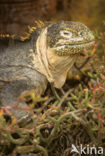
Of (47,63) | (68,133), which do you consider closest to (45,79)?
(47,63)

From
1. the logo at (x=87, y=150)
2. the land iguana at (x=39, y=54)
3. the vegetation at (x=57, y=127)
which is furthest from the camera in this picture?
the land iguana at (x=39, y=54)

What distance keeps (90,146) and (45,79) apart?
787mm

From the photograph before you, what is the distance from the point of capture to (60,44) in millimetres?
2336

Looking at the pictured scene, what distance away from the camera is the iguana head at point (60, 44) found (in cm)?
232

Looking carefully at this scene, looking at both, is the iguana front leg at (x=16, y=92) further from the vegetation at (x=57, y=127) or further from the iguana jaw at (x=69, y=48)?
the iguana jaw at (x=69, y=48)

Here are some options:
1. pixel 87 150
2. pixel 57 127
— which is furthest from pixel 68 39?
pixel 87 150

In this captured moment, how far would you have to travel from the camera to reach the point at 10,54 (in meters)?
2.42

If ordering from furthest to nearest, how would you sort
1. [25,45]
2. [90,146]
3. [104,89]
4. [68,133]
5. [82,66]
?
[82,66]
[25,45]
[68,133]
[90,146]
[104,89]

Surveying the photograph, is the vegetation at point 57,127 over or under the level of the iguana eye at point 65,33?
under

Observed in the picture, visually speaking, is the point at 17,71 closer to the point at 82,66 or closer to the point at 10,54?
the point at 10,54

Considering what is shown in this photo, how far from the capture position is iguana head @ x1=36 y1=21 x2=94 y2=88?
232 cm

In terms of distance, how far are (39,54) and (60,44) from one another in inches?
9.8

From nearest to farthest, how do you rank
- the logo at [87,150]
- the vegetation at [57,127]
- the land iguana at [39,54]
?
the vegetation at [57,127] < the logo at [87,150] < the land iguana at [39,54]

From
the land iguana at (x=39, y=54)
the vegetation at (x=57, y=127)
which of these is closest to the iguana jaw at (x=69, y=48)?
the land iguana at (x=39, y=54)
